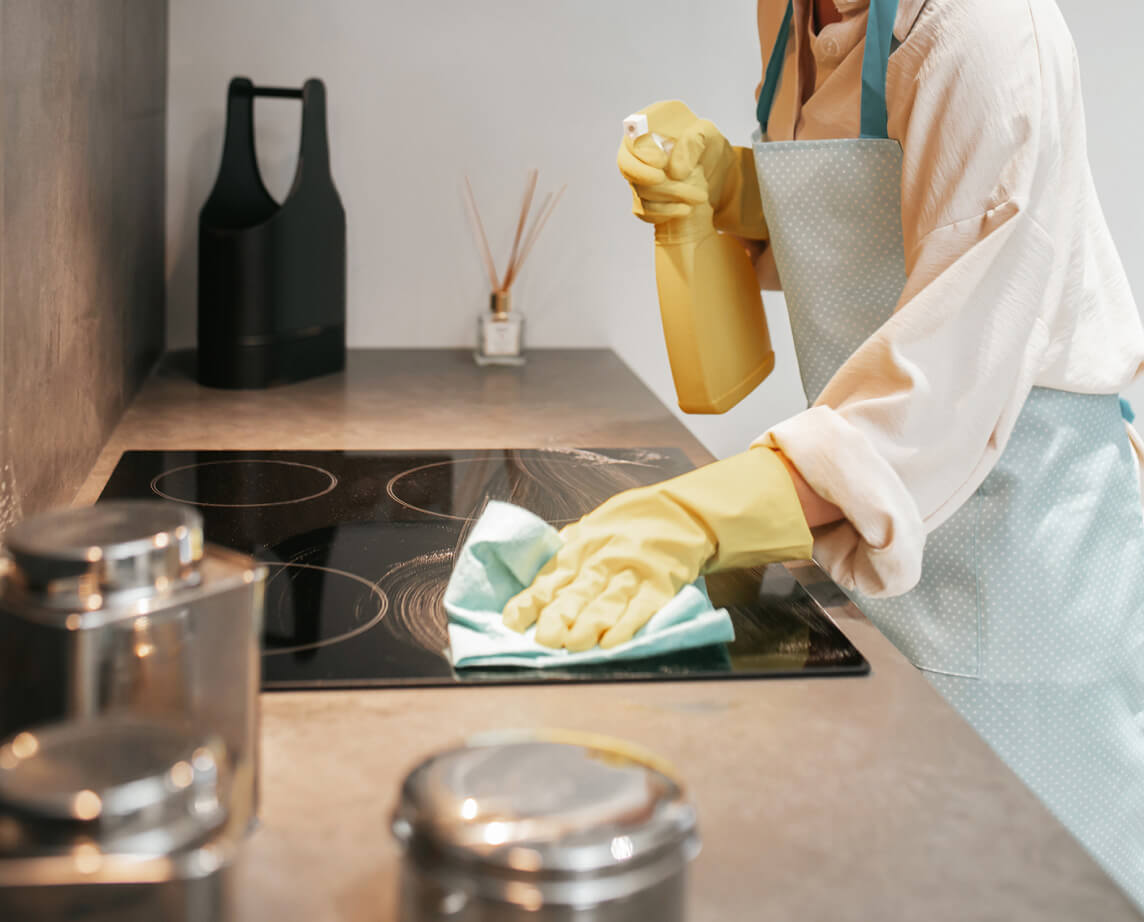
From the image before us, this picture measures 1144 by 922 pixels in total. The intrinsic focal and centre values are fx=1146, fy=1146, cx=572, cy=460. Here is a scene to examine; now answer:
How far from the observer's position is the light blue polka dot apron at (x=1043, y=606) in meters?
1.07

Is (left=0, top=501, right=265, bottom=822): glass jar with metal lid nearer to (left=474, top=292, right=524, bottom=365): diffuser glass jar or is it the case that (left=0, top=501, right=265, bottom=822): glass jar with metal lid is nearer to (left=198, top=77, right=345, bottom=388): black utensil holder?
(left=198, top=77, right=345, bottom=388): black utensil holder

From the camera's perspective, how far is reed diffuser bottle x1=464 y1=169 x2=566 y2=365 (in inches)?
77.4

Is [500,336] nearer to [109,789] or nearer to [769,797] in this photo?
[769,797]

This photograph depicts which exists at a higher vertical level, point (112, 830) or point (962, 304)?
point (962, 304)

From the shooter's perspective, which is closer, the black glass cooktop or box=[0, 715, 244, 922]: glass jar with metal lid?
box=[0, 715, 244, 922]: glass jar with metal lid

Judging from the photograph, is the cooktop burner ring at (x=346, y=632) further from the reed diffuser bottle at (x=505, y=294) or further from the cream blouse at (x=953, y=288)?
the reed diffuser bottle at (x=505, y=294)

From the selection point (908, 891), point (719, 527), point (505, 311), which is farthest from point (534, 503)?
point (505, 311)

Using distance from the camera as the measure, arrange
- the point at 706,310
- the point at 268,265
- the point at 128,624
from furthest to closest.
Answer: the point at 268,265, the point at 706,310, the point at 128,624

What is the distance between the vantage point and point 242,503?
109 centimetres

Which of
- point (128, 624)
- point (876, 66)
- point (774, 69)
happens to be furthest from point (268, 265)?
point (128, 624)

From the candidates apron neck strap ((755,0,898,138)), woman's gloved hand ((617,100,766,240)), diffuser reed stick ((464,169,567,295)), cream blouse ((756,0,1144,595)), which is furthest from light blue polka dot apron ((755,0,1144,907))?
diffuser reed stick ((464,169,567,295))

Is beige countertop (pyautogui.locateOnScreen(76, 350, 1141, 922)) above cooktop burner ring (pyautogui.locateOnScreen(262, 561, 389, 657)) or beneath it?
above

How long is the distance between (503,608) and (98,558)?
0.40m

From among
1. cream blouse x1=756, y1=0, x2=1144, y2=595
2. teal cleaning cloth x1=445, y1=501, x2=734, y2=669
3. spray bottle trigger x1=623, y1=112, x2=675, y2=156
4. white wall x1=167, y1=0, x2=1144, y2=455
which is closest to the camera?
teal cleaning cloth x1=445, y1=501, x2=734, y2=669
